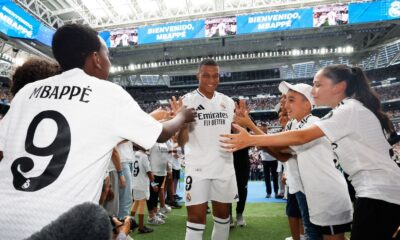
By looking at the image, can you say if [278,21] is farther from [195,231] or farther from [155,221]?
[195,231]

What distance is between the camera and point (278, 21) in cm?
1741

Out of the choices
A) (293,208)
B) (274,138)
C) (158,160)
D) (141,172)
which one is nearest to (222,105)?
(293,208)

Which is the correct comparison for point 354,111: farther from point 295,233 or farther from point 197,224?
point 295,233

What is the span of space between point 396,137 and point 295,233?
2.20 meters

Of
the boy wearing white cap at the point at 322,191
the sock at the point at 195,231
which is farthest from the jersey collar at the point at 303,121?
the sock at the point at 195,231

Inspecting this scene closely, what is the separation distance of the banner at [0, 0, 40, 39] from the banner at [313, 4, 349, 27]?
1433 centimetres

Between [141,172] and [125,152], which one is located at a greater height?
[125,152]

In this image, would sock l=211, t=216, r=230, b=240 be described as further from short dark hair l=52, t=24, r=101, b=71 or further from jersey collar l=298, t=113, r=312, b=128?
short dark hair l=52, t=24, r=101, b=71

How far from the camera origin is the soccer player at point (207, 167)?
12.3ft

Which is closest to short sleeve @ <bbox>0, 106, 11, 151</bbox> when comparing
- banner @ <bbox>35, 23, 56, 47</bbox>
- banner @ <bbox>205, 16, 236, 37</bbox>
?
banner @ <bbox>35, 23, 56, 47</bbox>

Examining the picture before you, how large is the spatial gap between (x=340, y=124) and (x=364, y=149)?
9.9 inches

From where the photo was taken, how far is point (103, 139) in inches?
63.1

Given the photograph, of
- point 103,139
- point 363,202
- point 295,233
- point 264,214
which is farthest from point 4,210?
point 264,214

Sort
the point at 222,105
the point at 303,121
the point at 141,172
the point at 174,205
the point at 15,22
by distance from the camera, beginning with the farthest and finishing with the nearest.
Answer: the point at 15,22, the point at 174,205, the point at 141,172, the point at 222,105, the point at 303,121
